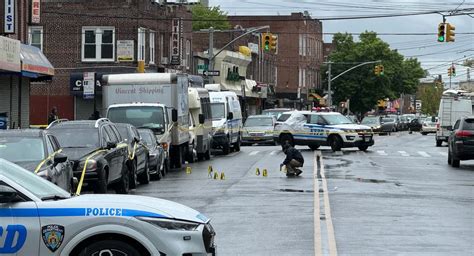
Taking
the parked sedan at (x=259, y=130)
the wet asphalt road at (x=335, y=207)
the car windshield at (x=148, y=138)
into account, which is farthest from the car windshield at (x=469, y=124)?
the parked sedan at (x=259, y=130)

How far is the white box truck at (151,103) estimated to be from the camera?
27469 millimetres

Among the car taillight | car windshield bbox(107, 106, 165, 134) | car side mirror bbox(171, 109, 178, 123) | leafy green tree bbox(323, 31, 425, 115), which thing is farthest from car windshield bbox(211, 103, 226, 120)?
leafy green tree bbox(323, 31, 425, 115)

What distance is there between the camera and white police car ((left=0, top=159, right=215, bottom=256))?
7.94 meters

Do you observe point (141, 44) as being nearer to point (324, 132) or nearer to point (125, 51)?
point (125, 51)

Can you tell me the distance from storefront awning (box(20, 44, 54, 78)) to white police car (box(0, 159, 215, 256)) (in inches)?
962

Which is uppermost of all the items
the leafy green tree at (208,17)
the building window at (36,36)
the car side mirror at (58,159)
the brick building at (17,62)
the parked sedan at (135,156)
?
the leafy green tree at (208,17)

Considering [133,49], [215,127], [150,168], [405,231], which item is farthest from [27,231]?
[133,49]

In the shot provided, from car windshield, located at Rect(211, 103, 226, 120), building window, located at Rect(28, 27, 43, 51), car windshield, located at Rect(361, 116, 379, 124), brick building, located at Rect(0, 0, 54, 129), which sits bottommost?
car windshield, located at Rect(361, 116, 379, 124)

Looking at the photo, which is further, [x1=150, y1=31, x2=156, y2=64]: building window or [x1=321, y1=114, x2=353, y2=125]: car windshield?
[x1=150, y1=31, x2=156, y2=64]: building window

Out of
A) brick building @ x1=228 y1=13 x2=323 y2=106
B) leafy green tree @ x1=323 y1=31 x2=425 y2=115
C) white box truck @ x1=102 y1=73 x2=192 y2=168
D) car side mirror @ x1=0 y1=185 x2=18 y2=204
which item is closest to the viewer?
car side mirror @ x1=0 y1=185 x2=18 y2=204

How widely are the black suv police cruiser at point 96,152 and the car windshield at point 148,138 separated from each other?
4.21m

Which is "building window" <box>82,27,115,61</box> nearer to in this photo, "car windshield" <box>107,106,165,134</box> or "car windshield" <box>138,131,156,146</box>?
"car windshield" <box>107,106,165,134</box>

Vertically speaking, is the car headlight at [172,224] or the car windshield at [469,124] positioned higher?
the car windshield at [469,124]

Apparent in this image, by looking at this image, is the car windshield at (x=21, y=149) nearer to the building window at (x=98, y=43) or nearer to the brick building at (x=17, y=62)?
the brick building at (x=17, y=62)
